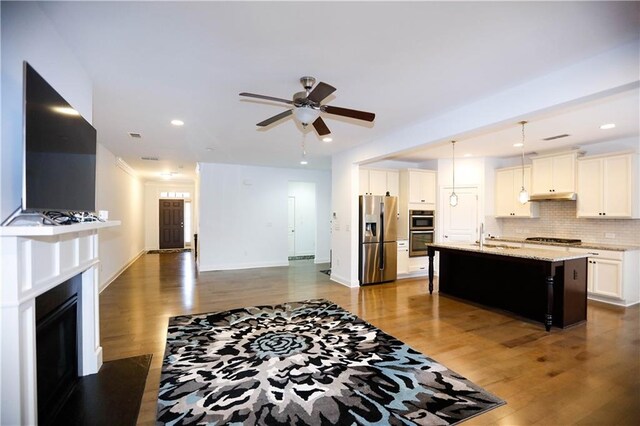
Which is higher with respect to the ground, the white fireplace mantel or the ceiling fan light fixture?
the ceiling fan light fixture

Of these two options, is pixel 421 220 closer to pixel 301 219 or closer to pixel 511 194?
pixel 511 194

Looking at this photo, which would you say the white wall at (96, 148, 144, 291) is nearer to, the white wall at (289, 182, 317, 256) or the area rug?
the area rug

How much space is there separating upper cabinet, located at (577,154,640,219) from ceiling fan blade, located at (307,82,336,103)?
5.37m

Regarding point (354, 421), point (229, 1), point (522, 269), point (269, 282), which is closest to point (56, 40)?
point (229, 1)

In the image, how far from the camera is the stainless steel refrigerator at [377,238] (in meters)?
5.92

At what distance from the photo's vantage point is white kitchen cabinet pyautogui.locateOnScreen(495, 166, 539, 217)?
5977mm

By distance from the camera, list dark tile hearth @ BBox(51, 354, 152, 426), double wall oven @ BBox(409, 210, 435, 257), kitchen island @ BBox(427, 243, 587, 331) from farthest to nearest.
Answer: double wall oven @ BBox(409, 210, 435, 257)
kitchen island @ BBox(427, 243, 587, 331)
dark tile hearth @ BBox(51, 354, 152, 426)

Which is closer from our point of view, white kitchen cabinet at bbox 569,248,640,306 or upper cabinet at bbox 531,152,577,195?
white kitchen cabinet at bbox 569,248,640,306

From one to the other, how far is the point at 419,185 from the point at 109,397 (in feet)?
20.0

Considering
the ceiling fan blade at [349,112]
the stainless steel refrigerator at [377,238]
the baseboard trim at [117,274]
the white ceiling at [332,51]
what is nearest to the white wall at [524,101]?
the white ceiling at [332,51]

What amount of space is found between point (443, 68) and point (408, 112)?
1130 mm

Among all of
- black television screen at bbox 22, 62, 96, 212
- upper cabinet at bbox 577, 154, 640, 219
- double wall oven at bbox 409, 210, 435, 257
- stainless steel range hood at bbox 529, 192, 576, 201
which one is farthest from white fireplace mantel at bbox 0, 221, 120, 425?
upper cabinet at bbox 577, 154, 640, 219

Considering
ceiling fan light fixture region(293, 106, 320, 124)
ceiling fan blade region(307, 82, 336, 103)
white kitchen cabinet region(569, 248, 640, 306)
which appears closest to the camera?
ceiling fan blade region(307, 82, 336, 103)

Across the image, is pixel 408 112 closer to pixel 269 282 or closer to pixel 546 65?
pixel 546 65
